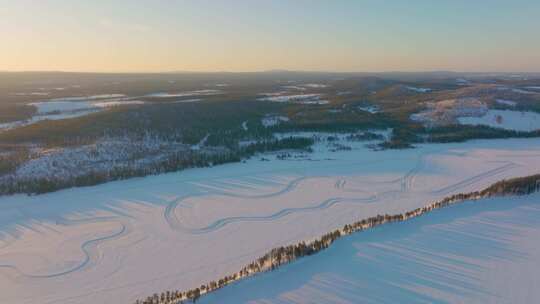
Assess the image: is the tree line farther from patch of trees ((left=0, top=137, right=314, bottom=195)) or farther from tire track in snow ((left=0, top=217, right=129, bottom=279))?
patch of trees ((left=0, top=137, right=314, bottom=195))

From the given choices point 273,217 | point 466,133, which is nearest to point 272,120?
point 466,133

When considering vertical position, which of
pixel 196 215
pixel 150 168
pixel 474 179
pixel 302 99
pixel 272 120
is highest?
pixel 302 99

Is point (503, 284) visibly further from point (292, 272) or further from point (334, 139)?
point (334, 139)

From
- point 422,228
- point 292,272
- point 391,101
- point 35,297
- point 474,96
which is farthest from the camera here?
point 391,101

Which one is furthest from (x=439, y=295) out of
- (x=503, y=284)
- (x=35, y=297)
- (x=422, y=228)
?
(x=35, y=297)

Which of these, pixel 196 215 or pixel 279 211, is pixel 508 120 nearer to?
pixel 279 211

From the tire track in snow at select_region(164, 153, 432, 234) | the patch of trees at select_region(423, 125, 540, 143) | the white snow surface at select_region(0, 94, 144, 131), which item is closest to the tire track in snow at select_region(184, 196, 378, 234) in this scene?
the tire track in snow at select_region(164, 153, 432, 234)

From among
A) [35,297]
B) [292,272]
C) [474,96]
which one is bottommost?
[35,297]
